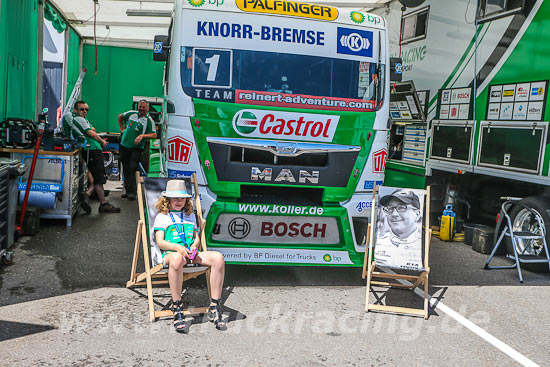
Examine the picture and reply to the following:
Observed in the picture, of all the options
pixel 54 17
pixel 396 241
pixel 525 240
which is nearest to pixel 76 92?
pixel 54 17

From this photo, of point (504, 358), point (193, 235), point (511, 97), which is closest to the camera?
point (504, 358)

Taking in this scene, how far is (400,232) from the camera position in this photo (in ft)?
18.0

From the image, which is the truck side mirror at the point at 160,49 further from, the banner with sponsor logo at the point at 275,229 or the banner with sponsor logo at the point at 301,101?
the banner with sponsor logo at the point at 275,229

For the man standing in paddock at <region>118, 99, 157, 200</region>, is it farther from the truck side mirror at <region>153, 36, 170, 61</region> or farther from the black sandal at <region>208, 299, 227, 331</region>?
the black sandal at <region>208, 299, 227, 331</region>

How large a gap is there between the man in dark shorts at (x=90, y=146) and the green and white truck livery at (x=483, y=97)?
16.1ft

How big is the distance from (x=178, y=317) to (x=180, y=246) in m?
0.56

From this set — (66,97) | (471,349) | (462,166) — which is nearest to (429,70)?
(462,166)

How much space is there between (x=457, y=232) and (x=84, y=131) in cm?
582

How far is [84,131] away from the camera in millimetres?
8625

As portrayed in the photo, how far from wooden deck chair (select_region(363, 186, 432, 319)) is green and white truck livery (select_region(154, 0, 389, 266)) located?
0.30 meters

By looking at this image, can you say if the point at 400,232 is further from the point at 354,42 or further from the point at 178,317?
the point at 178,317

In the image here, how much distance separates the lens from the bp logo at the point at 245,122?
5.52 metres

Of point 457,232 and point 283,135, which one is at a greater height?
point 283,135

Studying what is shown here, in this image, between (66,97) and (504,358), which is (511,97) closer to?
(504,358)
